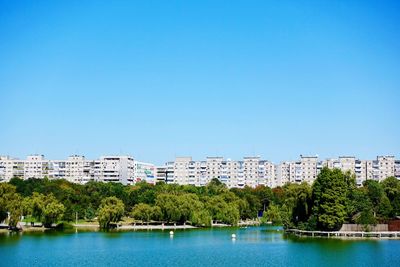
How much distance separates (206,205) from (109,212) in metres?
14.3

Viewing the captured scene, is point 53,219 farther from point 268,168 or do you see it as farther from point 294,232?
point 268,168

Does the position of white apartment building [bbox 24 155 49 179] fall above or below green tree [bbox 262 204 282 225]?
above

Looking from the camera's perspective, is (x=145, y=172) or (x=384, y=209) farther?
(x=145, y=172)

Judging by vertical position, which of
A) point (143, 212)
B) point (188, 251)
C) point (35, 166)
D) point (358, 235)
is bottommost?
point (188, 251)

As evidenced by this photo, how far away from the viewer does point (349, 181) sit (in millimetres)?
57844

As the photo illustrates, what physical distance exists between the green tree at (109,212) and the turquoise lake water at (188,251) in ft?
29.2

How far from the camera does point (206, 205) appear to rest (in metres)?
71.6

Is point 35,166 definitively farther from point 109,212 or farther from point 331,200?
point 331,200

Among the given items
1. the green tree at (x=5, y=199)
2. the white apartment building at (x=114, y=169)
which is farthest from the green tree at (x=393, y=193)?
the white apartment building at (x=114, y=169)

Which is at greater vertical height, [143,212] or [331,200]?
[331,200]

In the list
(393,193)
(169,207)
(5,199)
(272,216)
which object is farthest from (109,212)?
(393,193)

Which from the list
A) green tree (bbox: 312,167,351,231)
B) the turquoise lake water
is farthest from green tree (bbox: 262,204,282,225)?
the turquoise lake water

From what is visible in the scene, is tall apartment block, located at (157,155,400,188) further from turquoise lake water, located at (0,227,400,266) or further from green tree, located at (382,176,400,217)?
turquoise lake water, located at (0,227,400,266)

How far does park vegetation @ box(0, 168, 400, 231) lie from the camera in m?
53.0
